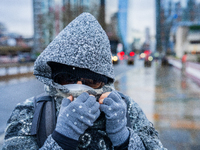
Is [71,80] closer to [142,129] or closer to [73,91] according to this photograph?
[73,91]

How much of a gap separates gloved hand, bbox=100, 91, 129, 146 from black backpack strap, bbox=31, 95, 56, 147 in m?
0.30

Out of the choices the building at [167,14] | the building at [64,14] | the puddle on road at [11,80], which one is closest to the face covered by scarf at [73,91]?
the puddle on road at [11,80]

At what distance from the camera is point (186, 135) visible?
4570 millimetres

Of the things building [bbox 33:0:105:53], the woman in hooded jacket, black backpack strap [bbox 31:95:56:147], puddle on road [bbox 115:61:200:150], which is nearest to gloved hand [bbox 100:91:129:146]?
the woman in hooded jacket

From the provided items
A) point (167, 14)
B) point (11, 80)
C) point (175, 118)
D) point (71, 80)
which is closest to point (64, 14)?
point (11, 80)

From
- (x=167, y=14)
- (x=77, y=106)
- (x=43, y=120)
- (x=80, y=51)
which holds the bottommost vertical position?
(x=43, y=120)

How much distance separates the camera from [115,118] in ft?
3.64

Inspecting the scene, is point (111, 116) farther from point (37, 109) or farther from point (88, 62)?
point (37, 109)

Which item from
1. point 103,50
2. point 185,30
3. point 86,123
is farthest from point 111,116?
point 185,30

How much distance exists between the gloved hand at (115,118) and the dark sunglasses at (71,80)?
173 millimetres

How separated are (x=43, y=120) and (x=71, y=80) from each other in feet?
0.91

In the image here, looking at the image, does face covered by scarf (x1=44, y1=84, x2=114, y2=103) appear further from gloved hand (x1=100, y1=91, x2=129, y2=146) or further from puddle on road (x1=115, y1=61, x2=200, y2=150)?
puddle on road (x1=115, y1=61, x2=200, y2=150)

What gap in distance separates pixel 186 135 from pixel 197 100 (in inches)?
156

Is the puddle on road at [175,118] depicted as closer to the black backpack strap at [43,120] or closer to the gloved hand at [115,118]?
the gloved hand at [115,118]
